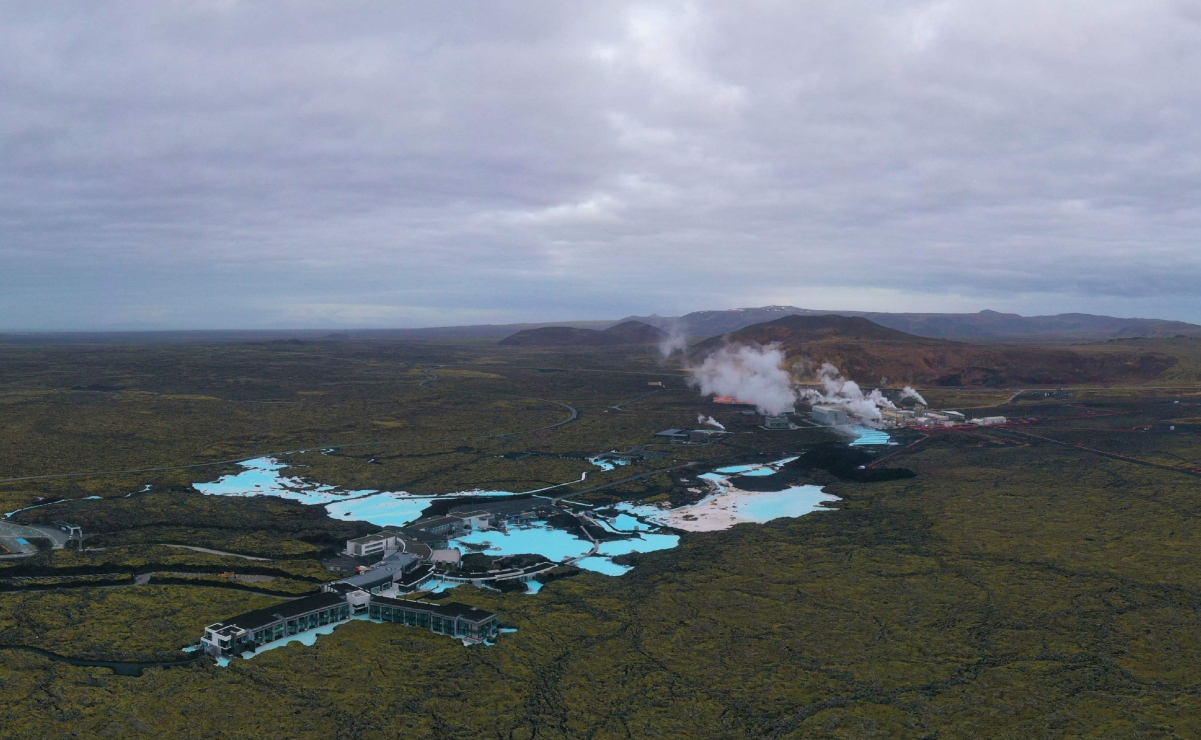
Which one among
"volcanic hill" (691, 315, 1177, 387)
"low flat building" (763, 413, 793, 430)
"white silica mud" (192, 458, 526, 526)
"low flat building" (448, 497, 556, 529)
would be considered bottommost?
"white silica mud" (192, 458, 526, 526)

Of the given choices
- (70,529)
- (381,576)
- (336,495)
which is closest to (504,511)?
(336,495)

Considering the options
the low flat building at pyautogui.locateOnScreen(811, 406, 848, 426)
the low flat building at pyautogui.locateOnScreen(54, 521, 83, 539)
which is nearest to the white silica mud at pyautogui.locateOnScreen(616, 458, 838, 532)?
the low flat building at pyautogui.locateOnScreen(54, 521, 83, 539)

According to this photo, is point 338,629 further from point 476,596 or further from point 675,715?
point 675,715

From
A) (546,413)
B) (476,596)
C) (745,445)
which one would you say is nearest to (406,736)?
(476,596)

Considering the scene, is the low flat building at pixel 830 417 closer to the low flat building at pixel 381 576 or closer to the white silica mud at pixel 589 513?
the white silica mud at pixel 589 513

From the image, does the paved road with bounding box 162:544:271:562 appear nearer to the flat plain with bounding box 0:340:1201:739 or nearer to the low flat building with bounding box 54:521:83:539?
the flat plain with bounding box 0:340:1201:739

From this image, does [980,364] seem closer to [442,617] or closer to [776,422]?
[776,422]

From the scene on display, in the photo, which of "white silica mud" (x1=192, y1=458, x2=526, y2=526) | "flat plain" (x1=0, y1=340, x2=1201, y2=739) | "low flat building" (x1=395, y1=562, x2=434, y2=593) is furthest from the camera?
"white silica mud" (x1=192, y1=458, x2=526, y2=526)
